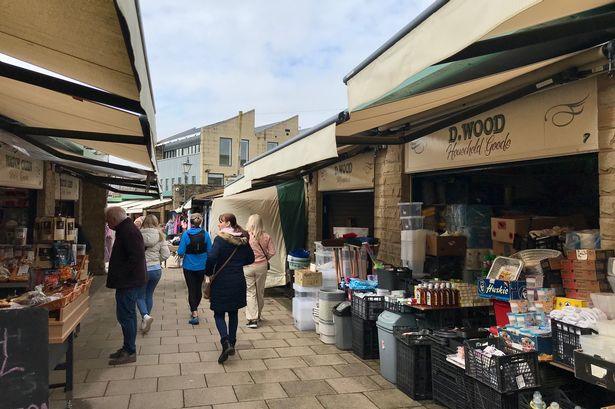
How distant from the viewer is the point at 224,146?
36.7m

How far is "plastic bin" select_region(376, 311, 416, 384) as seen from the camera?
15.0ft

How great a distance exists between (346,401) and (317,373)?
78 cm

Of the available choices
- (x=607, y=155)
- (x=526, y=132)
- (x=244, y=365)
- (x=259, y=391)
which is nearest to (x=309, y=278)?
(x=244, y=365)

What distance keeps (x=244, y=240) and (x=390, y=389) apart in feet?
7.50

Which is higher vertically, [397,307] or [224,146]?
[224,146]

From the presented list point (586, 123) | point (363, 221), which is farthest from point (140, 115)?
point (363, 221)

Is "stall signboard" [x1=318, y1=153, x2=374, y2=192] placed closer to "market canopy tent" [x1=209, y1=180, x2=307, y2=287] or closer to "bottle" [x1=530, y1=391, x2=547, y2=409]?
"market canopy tent" [x1=209, y1=180, x2=307, y2=287]

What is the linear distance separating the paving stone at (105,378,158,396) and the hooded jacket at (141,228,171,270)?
2.35 meters

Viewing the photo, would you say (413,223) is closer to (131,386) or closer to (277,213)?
(131,386)

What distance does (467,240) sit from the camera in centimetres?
571

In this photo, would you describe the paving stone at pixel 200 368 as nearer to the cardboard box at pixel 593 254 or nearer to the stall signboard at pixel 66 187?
the cardboard box at pixel 593 254

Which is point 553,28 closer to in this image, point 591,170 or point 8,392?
point 591,170

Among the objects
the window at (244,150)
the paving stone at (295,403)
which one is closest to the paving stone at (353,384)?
the paving stone at (295,403)

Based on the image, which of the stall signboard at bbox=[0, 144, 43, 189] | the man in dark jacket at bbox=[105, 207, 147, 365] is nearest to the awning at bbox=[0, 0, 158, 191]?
the stall signboard at bbox=[0, 144, 43, 189]
